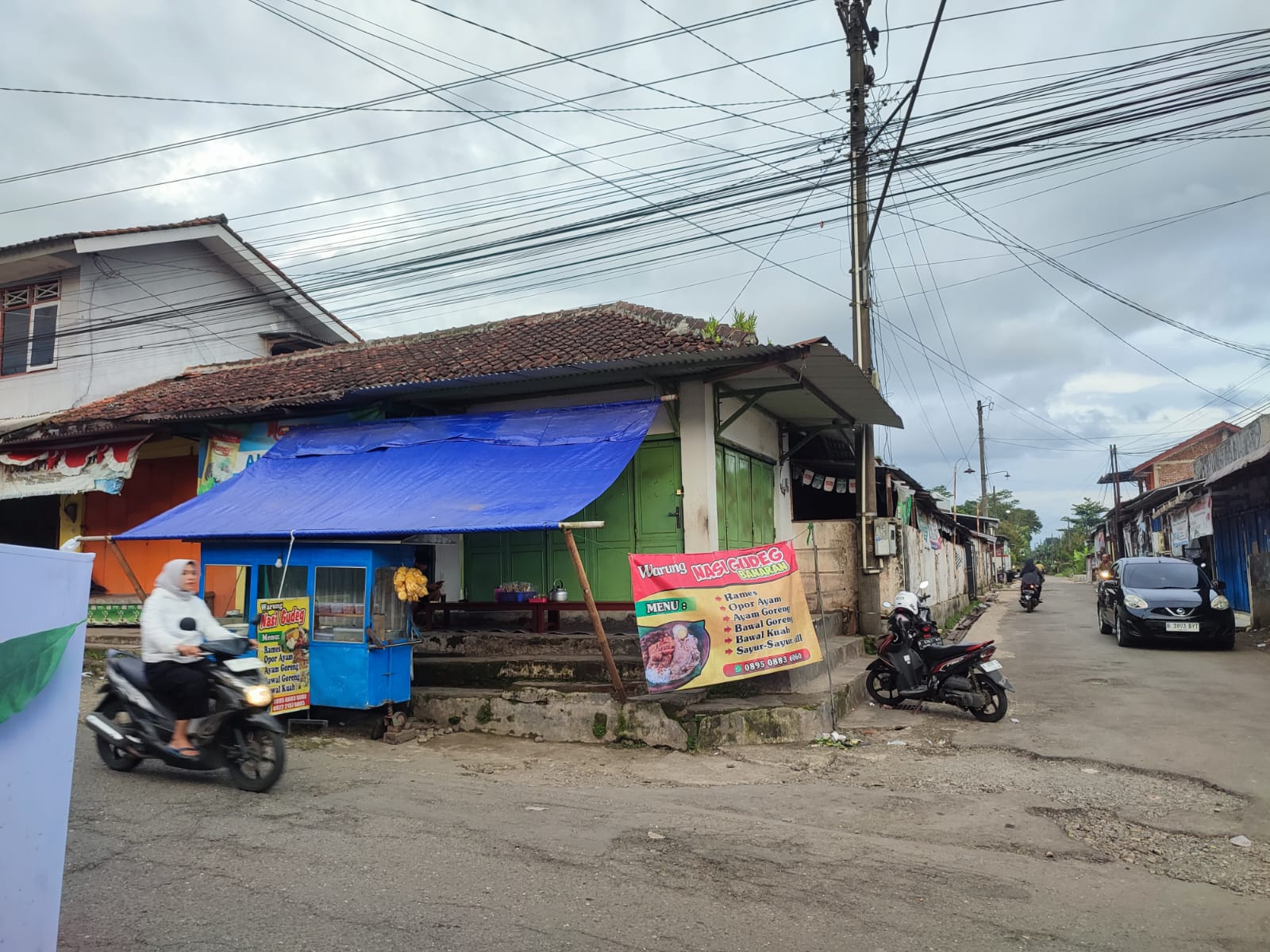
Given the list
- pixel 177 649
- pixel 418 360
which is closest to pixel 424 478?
pixel 418 360

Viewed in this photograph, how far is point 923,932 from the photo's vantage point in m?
3.56

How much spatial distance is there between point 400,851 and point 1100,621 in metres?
16.1

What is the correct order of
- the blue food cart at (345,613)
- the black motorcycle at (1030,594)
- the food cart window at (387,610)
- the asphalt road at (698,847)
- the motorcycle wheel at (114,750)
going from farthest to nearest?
the black motorcycle at (1030,594)
the food cart window at (387,610)
the blue food cart at (345,613)
the motorcycle wheel at (114,750)
the asphalt road at (698,847)

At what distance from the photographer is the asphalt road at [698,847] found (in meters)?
3.55

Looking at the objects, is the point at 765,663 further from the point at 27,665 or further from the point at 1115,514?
the point at 1115,514

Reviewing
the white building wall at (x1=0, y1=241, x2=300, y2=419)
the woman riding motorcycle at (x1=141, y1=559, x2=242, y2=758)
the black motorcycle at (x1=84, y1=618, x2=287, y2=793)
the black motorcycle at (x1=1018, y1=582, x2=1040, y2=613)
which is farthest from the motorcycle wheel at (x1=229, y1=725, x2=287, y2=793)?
the black motorcycle at (x1=1018, y1=582, x2=1040, y2=613)

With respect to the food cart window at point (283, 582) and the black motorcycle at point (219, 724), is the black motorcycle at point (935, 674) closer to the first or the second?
the food cart window at point (283, 582)

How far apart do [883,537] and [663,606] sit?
5.56 m

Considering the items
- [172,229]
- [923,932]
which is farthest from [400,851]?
[172,229]

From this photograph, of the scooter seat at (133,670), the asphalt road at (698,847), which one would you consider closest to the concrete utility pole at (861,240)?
Answer: the asphalt road at (698,847)

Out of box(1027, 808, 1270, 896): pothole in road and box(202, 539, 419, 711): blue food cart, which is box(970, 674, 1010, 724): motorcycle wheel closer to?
box(1027, 808, 1270, 896): pothole in road

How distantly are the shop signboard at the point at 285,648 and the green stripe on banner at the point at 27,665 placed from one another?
199 inches

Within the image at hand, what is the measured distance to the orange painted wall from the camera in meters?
13.3

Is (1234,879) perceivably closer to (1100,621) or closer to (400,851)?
(400,851)
